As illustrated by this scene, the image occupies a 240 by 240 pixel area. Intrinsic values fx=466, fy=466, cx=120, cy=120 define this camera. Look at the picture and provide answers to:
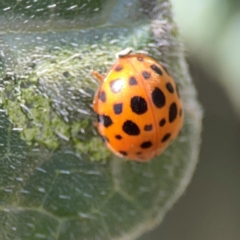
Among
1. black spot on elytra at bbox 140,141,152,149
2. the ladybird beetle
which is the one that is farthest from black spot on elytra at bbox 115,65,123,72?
black spot on elytra at bbox 140,141,152,149

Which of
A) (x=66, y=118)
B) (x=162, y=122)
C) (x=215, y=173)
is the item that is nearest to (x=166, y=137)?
(x=162, y=122)

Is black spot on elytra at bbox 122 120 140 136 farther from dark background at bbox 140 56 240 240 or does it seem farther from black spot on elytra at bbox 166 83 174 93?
dark background at bbox 140 56 240 240

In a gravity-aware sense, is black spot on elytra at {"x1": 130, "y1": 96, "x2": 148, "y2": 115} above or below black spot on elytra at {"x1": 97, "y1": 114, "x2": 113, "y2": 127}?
above

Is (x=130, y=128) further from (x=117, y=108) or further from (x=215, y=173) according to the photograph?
(x=215, y=173)

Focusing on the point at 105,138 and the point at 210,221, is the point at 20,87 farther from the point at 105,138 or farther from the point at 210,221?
the point at 210,221

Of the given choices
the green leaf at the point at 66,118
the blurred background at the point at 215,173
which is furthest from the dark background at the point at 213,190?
the green leaf at the point at 66,118

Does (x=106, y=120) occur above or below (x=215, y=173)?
above
